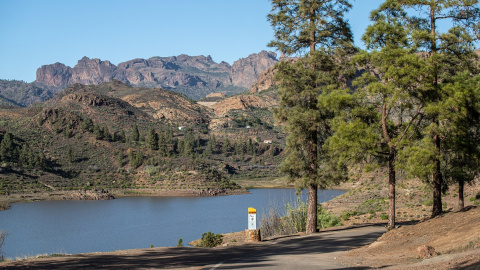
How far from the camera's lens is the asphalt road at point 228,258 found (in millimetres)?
12258

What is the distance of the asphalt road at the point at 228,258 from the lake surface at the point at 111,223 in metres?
10.7

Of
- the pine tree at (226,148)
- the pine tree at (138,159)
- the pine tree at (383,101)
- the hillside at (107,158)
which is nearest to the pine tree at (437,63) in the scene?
the pine tree at (383,101)

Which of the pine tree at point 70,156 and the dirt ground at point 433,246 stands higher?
the pine tree at point 70,156

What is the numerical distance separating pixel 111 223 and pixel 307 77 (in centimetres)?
3884

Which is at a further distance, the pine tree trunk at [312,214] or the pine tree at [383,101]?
the pine tree trunk at [312,214]

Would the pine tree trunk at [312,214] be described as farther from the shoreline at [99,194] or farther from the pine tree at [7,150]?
the pine tree at [7,150]

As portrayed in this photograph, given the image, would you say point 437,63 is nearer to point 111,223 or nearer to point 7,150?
point 111,223

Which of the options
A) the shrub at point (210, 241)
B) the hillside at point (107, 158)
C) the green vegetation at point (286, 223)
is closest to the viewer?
the shrub at point (210, 241)

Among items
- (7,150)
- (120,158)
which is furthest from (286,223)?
(7,150)

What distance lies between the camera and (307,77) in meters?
22.1

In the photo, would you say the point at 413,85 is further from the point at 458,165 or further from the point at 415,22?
the point at 458,165

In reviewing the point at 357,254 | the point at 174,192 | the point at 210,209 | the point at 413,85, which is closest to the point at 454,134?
the point at 413,85

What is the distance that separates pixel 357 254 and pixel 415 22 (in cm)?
1072

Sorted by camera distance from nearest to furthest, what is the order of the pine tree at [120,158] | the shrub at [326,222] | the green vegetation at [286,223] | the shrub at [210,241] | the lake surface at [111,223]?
the shrub at [210,241], the green vegetation at [286,223], the shrub at [326,222], the lake surface at [111,223], the pine tree at [120,158]
